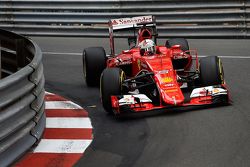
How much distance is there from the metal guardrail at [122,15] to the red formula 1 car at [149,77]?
5.22 metres

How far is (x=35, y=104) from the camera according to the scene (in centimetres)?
664

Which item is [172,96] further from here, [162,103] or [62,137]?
[62,137]

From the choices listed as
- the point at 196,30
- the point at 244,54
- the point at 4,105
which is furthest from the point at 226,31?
the point at 4,105

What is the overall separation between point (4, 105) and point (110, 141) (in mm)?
1461

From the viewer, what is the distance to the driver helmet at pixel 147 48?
9023mm

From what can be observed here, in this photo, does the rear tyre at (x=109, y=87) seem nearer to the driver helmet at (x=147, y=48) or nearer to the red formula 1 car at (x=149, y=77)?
the red formula 1 car at (x=149, y=77)

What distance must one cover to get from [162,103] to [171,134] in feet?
3.66

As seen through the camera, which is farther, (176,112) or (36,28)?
(36,28)

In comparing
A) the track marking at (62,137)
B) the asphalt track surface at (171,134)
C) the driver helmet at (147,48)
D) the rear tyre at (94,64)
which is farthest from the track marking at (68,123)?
the rear tyre at (94,64)

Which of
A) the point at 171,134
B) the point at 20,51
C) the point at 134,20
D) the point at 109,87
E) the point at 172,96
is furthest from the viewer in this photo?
the point at 134,20

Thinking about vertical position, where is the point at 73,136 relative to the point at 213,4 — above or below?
below

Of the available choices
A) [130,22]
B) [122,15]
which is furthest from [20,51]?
[122,15]

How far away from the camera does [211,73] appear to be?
844 centimetres

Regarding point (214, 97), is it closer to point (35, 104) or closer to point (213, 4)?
point (35, 104)
